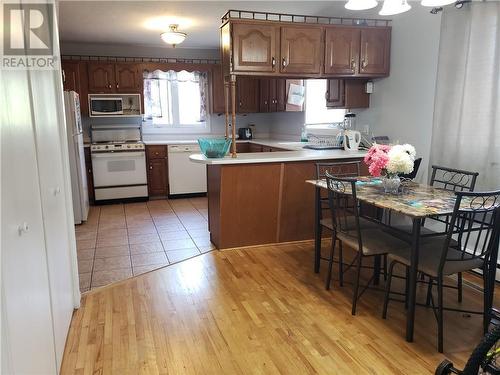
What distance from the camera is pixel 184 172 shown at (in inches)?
236

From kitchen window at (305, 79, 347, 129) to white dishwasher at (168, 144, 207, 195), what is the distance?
183 centimetres

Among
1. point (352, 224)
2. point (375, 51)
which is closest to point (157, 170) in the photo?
point (375, 51)

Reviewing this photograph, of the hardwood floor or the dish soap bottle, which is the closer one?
the hardwood floor

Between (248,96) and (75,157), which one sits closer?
(75,157)

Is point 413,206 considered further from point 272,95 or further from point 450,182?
point 272,95

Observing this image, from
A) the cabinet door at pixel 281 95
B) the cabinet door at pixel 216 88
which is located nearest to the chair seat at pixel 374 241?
the cabinet door at pixel 281 95

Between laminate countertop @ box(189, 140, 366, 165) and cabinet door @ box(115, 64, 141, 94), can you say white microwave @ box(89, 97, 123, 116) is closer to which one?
cabinet door @ box(115, 64, 141, 94)

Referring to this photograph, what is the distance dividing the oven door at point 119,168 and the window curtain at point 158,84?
1.00 meters

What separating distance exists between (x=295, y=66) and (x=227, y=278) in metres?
2.08

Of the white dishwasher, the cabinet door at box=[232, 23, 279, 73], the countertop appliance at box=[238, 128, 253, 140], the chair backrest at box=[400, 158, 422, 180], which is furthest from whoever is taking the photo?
the countertop appliance at box=[238, 128, 253, 140]

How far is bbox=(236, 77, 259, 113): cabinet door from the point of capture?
6.25 metres

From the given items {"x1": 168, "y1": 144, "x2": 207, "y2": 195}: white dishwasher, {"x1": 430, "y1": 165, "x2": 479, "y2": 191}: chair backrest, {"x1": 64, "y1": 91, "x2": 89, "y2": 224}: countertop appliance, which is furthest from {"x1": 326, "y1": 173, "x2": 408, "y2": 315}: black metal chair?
{"x1": 168, "y1": 144, "x2": 207, "y2": 195}: white dishwasher

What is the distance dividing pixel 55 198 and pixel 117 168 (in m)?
3.69

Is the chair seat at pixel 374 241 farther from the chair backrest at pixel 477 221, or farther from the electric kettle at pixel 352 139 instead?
the electric kettle at pixel 352 139
